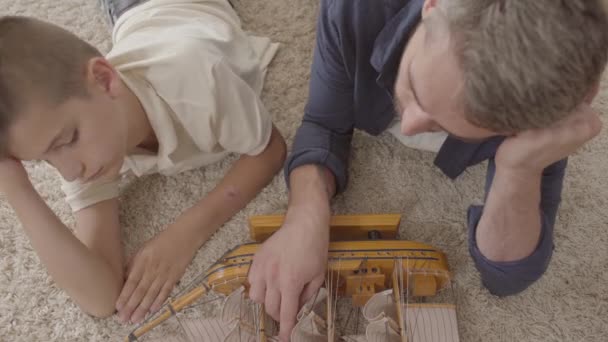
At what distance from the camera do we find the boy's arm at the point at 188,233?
2.86 feet

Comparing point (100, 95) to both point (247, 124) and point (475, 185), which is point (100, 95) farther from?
point (475, 185)

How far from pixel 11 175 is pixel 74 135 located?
132 mm

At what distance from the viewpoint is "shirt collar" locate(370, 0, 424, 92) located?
2.01 ft

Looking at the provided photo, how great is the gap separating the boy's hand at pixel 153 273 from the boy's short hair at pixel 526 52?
0.59m

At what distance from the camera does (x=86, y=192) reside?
904 millimetres

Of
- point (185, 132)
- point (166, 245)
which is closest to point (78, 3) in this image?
point (185, 132)

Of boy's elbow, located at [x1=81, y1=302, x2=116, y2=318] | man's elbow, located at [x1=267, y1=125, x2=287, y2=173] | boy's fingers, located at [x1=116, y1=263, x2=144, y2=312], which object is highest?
man's elbow, located at [x1=267, y1=125, x2=287, y2=173]

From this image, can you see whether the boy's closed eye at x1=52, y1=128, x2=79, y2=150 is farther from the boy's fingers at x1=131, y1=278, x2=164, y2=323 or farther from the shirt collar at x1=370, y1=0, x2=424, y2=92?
the shirt collar at x1=370, y1=0, x2=424, y2=92

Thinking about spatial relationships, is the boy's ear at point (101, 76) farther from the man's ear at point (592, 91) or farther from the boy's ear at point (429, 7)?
the man's ear at point (592, 91)

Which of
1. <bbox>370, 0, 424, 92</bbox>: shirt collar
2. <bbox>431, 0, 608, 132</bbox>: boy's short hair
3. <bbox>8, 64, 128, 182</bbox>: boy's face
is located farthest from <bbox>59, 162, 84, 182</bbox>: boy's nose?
<bbox>431, 0, 608, 132</bbox>: boy's short hair

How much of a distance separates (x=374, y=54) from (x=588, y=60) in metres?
0.28

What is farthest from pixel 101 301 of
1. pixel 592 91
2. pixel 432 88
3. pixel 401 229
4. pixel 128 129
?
pixel 592 91

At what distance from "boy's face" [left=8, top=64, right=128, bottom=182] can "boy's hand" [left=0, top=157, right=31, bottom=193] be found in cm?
3

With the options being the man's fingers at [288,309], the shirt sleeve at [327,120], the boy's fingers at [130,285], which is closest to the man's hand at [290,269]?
the man's fingers at [288,309]
